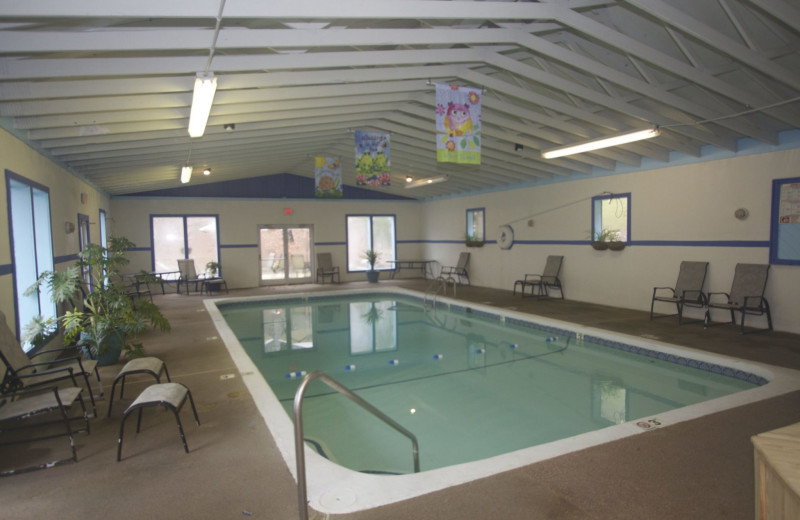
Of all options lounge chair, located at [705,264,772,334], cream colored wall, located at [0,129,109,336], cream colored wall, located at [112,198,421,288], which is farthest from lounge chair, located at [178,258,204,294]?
lounge chair, located at [705,264,772,334]

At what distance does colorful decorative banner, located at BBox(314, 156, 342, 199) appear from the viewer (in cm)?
898

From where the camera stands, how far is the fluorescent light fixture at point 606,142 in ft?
19.0

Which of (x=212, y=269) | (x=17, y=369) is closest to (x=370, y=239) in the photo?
(x=212, y=269)

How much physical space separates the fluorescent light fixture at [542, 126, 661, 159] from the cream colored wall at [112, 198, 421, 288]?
8.15 m

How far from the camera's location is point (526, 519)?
7.16 ft

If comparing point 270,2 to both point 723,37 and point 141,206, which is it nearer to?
point 723,37

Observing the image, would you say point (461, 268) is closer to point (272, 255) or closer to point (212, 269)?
point (272, 255)

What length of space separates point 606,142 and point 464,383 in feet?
13.0

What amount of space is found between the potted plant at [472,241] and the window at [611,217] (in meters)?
3.66

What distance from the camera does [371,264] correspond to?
14.4 meters

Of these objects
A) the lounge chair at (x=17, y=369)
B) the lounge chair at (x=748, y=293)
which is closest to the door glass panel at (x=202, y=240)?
the lounge chair at (x=17, y=369)

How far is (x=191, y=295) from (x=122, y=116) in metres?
7.25

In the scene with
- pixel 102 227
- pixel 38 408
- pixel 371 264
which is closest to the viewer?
pixel 38 408

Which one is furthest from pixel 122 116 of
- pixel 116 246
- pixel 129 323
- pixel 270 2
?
pixel 270 2
